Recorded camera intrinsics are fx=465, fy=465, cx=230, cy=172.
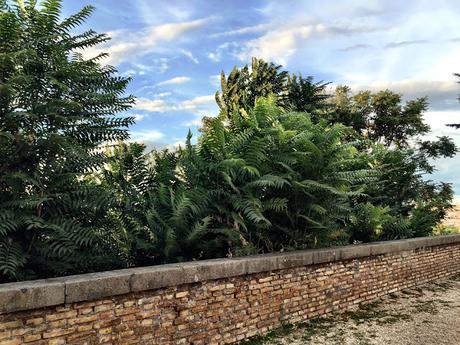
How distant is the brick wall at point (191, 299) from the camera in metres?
3.97

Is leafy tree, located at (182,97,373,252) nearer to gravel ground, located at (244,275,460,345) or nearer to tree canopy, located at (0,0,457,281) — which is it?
tree canopy, located at (0,0,457,281)

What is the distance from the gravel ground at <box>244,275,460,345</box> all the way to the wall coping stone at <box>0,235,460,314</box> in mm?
861

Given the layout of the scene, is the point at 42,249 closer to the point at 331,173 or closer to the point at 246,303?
the point at 246,303

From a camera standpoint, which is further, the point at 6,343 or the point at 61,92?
the point at 61,92

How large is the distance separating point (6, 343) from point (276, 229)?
4.53 m

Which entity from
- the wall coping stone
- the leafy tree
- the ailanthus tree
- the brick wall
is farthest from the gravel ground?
the ailanthus tree

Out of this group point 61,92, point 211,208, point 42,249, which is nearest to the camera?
point 42,249

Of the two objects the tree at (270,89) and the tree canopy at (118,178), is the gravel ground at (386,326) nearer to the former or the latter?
the tree canopy at (118,178)

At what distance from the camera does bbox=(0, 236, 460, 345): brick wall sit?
3.97 meters

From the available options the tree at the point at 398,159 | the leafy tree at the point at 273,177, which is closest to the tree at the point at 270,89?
the tree at the point at 398,159

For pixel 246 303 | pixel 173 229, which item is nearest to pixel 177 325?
pixel 246 303

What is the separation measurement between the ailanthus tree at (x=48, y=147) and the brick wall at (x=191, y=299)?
41.3 inches

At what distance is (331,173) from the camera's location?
300 inches

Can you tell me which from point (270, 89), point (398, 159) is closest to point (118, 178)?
point (398, 159)
